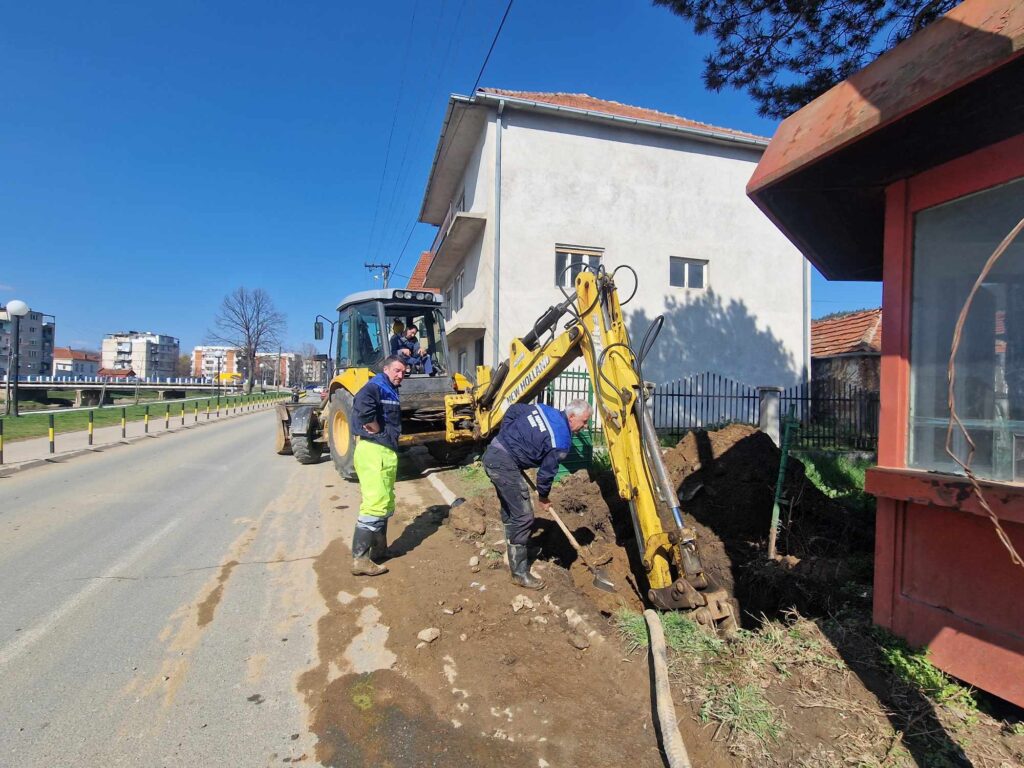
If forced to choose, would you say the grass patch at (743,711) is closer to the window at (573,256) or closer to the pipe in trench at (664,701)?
the pipe in trench at (664,701)

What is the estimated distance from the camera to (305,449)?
10.8 metres

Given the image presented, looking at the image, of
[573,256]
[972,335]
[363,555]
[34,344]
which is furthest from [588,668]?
[34,344]

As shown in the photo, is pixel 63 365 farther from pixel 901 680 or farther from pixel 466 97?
pixel 901 680

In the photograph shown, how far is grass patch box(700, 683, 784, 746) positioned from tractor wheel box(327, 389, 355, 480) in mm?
6736

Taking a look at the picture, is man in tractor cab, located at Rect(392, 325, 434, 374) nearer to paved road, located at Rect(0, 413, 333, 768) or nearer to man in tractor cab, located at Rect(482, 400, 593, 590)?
paved road, located at Rect(0, 413, 333, 768)

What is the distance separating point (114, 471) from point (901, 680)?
1179cm

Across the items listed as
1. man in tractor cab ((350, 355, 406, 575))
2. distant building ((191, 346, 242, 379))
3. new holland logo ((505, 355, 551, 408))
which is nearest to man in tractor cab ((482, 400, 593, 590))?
man in tractor cab ((350, 355, 406, 575))

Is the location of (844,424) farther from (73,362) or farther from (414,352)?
(73,362)

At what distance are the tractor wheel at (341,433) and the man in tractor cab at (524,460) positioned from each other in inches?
179

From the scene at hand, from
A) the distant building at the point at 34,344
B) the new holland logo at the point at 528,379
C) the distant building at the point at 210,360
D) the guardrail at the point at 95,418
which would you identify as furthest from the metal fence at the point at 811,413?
the distant building at the point at 210,360

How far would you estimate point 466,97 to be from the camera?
43.7 feet

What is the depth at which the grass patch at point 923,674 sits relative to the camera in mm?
2715

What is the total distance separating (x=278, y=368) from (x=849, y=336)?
275 ft

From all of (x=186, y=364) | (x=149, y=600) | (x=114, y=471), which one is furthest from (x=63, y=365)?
Answer: (x=149, y=600)
